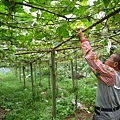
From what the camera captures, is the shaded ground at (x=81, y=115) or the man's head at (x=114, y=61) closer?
the man's head at (x=114, y=61)

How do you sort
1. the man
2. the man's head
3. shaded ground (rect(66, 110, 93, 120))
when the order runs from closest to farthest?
the man < the man's head < shaded ground (rect(66, 110, 93, 120))

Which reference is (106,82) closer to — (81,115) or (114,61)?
(114,61)

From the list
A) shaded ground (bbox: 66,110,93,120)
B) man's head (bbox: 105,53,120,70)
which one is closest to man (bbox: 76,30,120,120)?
man's head (bbox: 105,53,120,70)

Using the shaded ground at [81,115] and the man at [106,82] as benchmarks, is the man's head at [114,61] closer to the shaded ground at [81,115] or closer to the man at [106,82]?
the man at [106,82]

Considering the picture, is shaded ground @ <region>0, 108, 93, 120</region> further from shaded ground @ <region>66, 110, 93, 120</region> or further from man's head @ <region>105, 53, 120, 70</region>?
man's head @ <region>105, 53, 120, 70</region>

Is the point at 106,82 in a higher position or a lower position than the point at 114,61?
lower

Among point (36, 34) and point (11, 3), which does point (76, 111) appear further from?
point (11, 3)

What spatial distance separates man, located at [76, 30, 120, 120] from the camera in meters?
2.59

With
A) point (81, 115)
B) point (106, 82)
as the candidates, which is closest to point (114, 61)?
point (106, 82)

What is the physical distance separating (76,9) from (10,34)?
1407 millimetres

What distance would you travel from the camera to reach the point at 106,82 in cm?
273

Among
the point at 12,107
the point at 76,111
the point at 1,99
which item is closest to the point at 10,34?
the point at 76,111

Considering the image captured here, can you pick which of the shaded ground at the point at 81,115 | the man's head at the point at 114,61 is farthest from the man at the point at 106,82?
the shaded ground at the point at 81,115

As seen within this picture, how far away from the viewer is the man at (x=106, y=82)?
259 centimetres
